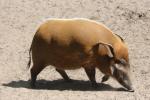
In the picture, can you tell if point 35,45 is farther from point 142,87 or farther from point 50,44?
point 142,87

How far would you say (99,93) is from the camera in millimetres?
8766

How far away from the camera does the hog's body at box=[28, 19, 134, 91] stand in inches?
348

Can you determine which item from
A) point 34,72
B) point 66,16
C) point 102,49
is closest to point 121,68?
point 102,49

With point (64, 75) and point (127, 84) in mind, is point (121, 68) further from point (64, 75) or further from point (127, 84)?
point (64, 75)

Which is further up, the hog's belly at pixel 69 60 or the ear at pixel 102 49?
the ear at pixel 102 49

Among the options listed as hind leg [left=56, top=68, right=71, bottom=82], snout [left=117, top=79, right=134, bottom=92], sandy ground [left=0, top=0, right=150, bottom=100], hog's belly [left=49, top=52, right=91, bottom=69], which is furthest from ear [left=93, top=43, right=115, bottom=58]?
hind leg [left=56, top=68, right=71, bottom=82]

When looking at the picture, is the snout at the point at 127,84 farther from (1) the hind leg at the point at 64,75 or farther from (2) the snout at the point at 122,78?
(1) the hind leg at the point at 64,75

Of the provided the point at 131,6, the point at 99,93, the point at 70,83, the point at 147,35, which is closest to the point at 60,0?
the point at 131,6

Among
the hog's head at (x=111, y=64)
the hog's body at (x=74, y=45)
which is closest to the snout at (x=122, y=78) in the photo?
the hog's head at (x=111, y=64)

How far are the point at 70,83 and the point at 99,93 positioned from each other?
36.5 inches

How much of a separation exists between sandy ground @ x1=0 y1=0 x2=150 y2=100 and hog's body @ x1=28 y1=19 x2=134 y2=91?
43cm

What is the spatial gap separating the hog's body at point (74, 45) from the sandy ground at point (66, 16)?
43cm

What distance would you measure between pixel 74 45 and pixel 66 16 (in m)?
3.19

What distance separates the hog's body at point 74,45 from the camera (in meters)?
8.84
